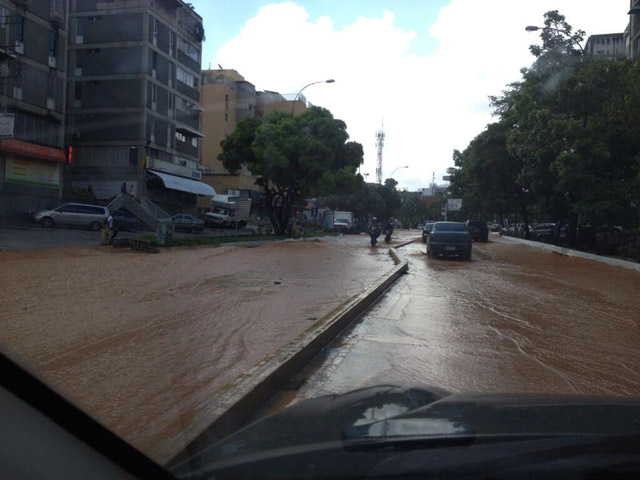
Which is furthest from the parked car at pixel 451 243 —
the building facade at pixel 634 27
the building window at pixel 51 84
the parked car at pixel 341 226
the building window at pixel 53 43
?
the parked car at pixel 341 226

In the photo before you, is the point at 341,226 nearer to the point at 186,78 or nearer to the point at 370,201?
the point at 370,201

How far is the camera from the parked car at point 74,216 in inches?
1126

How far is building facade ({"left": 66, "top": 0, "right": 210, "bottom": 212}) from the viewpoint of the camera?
3125 centimetres

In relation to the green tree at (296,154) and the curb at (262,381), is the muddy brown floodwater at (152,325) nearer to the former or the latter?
the curb at (262,381)

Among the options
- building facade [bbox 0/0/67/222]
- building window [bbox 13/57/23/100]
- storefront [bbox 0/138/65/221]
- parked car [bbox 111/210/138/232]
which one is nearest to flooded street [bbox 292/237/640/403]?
building facade [bbox 0/0/67/222]

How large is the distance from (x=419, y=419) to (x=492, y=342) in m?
5.53

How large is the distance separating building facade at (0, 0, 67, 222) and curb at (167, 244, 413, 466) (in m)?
15.2

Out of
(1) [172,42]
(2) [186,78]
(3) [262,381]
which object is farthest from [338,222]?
(3) [262,381]

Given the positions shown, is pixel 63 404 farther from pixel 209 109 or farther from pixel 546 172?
pixel 209 109

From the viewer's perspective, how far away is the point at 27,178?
27531 millimetres

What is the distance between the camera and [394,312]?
1068 centimetres

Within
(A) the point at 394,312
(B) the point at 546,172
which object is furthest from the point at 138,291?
(B) the point at 546,172

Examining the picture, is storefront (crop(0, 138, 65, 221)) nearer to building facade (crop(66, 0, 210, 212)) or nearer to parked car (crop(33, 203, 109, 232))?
parked car (crop(33, 203, 109, 232))

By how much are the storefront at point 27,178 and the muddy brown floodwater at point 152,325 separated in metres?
8.59
